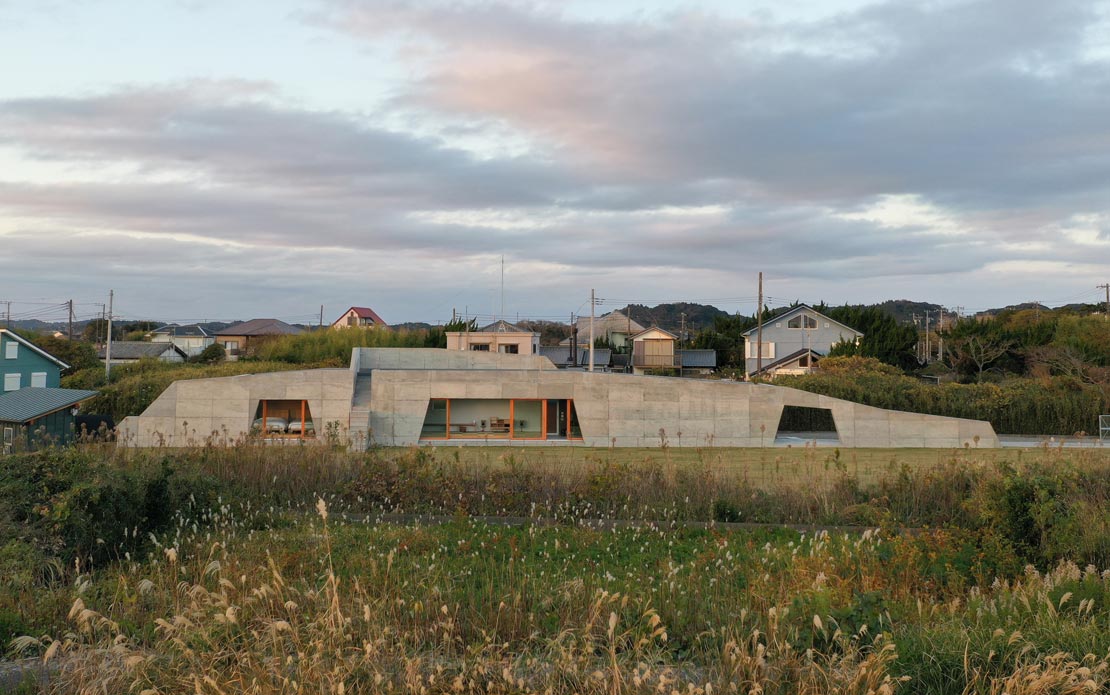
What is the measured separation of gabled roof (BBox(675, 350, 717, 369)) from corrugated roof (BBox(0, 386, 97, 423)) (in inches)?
1636

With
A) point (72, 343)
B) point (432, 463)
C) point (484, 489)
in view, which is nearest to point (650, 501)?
point (484, 489)

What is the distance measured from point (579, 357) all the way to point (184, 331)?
46522mm

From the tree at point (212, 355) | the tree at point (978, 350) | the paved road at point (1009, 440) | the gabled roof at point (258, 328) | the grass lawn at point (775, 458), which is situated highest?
the gabled roof at point (258, 328)

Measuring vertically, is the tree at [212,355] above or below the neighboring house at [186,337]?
below

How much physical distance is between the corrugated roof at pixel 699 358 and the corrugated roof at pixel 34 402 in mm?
41578

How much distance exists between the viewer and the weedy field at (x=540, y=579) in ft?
12.4

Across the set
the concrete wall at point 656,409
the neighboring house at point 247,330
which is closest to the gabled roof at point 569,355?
the neighboring house at point 247,330

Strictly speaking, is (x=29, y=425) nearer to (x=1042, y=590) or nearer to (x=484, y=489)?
(x=484, y=489)

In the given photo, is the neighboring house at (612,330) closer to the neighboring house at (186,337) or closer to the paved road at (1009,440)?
the neighboring house at (186,337)

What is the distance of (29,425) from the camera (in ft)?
77.2

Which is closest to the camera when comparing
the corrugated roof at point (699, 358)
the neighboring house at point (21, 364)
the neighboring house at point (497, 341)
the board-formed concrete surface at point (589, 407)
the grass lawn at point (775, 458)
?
the grass lawn at point (775, 458)

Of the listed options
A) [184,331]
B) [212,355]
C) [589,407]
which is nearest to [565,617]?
[589,407]

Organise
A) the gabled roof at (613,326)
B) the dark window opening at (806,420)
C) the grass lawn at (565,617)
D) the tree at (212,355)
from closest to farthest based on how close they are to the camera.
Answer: the grass lawn at (565,617), the dark window opening at (806,420), the tree at (212,355), the gabled roof at (613,326)

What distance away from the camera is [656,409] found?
88.3 ft
